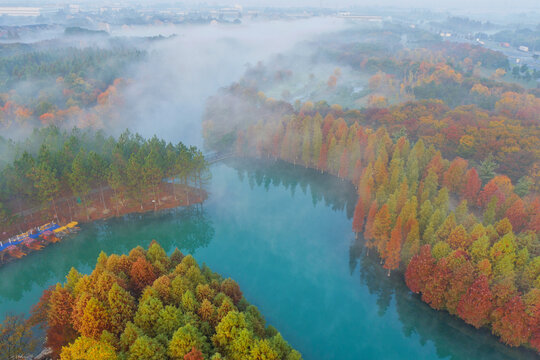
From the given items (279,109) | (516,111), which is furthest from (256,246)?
(516,111)

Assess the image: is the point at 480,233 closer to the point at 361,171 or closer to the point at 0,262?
the point at 361,171

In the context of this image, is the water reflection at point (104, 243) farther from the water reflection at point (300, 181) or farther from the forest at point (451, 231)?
the forest at point (451, 231)

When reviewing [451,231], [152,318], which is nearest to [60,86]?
[152,318]

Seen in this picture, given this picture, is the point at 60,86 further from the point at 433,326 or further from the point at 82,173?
the point at 433,326

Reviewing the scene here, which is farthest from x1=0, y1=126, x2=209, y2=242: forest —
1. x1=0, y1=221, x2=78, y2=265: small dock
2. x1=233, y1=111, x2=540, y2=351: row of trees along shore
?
x1=233, y1=111, x2=540, y2=351: row of trees along shore

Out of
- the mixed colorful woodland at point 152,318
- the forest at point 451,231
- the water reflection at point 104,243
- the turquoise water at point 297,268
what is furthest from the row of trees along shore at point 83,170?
the forest at point 451,231

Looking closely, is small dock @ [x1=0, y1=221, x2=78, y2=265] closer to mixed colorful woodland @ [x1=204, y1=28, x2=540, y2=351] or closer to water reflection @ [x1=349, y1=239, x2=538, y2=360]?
→ mixed colorful woodland @ [x1=204, y1=28, x2=540, y2=351]
